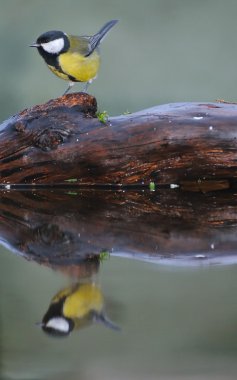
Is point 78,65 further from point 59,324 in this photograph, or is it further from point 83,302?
point 59,324

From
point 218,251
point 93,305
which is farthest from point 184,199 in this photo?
point 93,305

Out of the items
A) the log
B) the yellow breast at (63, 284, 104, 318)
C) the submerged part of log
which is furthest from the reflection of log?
the yellow breast at (63, 284, 104, 318)

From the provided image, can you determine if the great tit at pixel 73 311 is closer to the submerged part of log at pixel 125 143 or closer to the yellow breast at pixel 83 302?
the yellow breast at pixel 83 302

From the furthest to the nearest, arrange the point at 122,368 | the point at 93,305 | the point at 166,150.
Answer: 1. the point at 166,150
2. the point at 93,305
3. the point at 122,368

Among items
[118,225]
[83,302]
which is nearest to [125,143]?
[118,225]

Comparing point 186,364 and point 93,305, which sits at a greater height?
point 93,305

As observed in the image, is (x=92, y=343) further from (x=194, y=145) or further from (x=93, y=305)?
(x=194, y=145)
